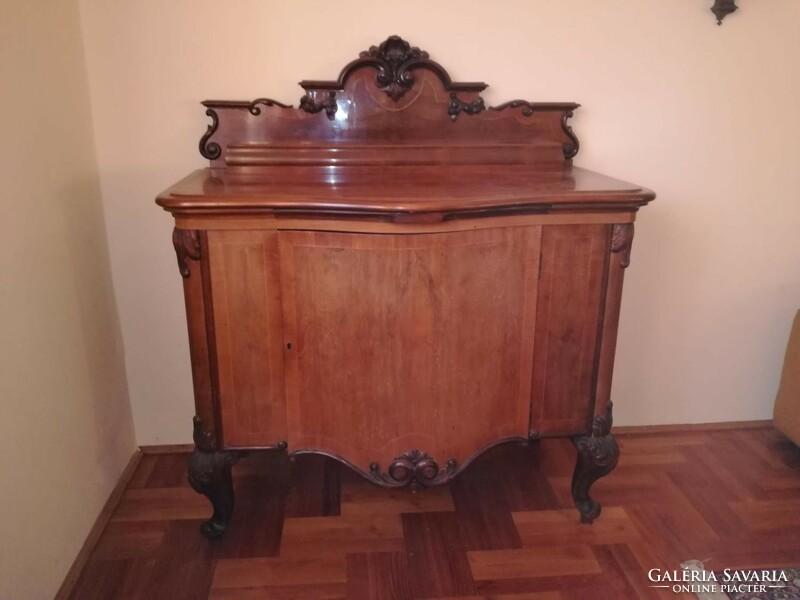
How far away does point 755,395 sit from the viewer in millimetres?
2236

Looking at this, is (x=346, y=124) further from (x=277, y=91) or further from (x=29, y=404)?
(x=29, y=404)

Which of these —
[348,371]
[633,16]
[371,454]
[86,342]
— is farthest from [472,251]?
[86,342]

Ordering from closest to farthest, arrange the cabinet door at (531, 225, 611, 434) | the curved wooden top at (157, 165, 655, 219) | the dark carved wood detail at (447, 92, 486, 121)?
the curved wooden top at (157, 165, 655, 219) → the cabinet door at (531, 225, 611, 434) → the dark carved wood detail at (447, 92, 486, 121)

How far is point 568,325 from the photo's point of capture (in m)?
1.51

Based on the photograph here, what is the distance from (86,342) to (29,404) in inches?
13.1

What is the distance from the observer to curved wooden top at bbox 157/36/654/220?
167cm

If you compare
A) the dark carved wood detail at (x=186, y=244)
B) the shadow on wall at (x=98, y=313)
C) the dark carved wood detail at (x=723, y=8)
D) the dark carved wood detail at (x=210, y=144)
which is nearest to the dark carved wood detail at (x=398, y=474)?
the dark carved wood detail at (x=186, y=244)

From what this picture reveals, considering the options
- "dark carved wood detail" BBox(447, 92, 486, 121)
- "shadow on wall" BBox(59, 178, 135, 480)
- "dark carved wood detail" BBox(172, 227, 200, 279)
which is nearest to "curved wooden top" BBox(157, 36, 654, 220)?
"dark carved wood detail" BBox(447, 92, 486, 121)

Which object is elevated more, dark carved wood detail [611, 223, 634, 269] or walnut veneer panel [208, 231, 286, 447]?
dark carved wood detail [611, 223, 634, 269]

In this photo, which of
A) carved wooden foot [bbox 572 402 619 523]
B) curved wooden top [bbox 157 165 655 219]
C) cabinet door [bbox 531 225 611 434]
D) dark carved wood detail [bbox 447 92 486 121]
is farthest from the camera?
dark carved wood detail [bbox 447 92 486 121]

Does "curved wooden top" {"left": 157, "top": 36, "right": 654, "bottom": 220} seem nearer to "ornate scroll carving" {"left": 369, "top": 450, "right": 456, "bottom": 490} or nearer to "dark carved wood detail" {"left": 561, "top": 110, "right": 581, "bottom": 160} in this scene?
"dark carved wood detail" {"left": 561, "top": 110, "right": 581, "bottom": 160}

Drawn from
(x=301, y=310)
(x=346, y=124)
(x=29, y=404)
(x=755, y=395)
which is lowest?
(x=755, y=395)

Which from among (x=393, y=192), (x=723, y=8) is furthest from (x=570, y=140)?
(x=393, y=192)

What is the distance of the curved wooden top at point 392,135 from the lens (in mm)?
1669
